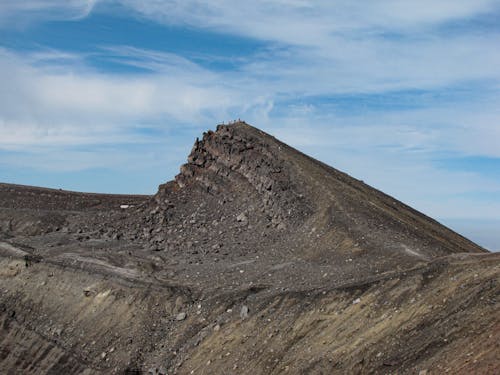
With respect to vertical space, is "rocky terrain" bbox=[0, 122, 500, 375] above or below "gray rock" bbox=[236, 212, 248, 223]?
below

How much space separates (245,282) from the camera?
2619 cm

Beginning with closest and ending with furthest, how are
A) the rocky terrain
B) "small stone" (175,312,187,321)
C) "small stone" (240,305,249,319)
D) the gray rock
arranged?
the rocky terrain < "small stone" (240,305,249,319) < "small stone" (175,312,187,321) < the gray rock

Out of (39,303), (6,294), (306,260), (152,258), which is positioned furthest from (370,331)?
(6,294)

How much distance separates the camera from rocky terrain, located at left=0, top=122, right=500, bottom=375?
18281 mm

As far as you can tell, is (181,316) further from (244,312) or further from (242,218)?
(242,218)

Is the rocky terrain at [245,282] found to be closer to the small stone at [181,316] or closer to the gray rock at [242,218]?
the small stone at [181,316]

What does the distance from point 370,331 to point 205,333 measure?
717 centimetres

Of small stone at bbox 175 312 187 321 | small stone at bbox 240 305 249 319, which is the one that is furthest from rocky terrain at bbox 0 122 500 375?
small stone at bbox 240 305 249 319

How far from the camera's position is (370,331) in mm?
18719

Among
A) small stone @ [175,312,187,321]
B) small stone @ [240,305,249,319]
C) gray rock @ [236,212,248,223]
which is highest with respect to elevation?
gray rock @ [236,212,248,223]

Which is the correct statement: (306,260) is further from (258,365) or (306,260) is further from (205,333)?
(258,365)

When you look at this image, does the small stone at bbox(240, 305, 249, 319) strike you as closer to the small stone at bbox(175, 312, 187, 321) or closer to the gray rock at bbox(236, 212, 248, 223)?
the small stone at bbox(175, 312, 187, 321)

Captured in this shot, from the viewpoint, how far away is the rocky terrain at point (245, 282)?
1828 cm

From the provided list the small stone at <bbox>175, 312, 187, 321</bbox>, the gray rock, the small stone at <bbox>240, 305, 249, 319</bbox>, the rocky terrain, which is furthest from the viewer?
the gray rock
